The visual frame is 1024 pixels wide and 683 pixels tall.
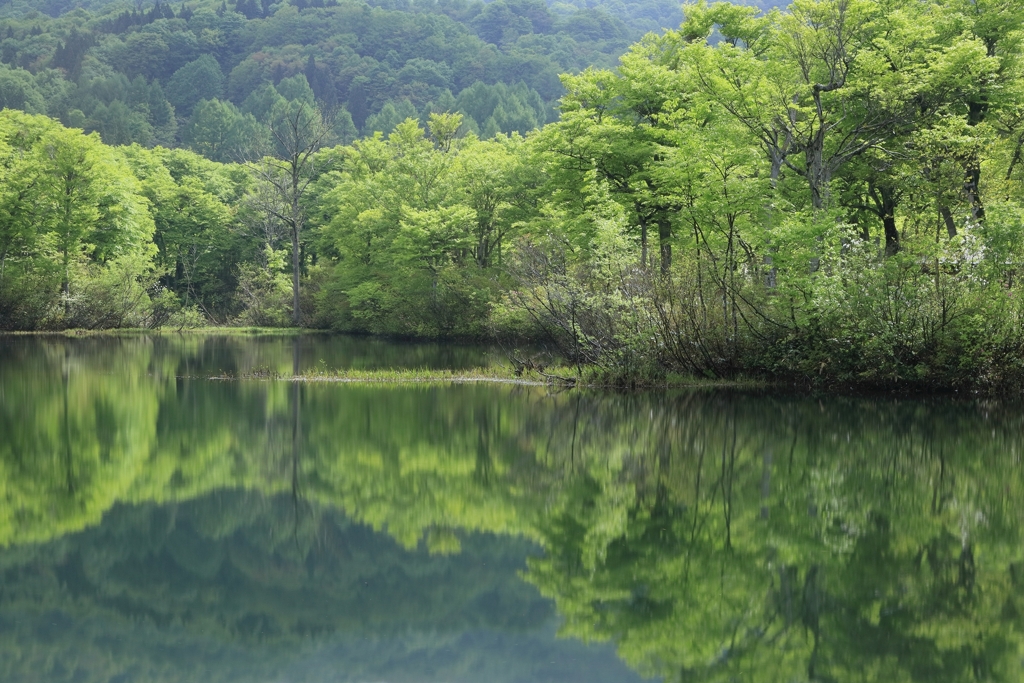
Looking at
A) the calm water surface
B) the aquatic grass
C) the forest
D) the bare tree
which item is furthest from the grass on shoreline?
the calm water surface

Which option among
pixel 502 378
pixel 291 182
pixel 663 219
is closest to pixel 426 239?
pixel 663 219

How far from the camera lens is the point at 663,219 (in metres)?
32.0

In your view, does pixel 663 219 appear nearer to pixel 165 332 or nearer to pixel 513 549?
pixel 513 549

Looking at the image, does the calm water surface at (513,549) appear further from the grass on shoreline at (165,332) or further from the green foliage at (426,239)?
the grass on shoreline at (165,332)

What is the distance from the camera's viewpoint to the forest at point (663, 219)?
68.2 feet

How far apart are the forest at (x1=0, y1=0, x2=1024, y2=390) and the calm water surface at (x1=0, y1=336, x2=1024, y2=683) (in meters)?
4.63

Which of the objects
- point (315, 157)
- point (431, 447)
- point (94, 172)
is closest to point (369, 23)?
point (315, 157)

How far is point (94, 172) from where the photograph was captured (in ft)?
169

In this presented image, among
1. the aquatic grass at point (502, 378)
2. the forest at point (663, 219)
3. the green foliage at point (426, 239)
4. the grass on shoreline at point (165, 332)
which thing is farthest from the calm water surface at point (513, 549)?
the grass on shoreline at point (165, 332)

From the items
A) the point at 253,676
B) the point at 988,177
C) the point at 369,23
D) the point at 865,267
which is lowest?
the point at 253,676

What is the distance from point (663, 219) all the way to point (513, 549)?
2443 centimetres

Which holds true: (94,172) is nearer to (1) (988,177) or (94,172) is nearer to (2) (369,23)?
(1) (988,177)

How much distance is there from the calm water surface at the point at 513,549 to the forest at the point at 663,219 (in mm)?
4629

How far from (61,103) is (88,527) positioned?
120m
